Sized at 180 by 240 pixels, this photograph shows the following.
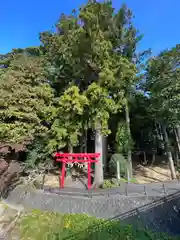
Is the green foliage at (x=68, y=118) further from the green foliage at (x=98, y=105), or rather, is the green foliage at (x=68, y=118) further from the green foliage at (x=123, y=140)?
the green foliage at (x=123, y=140)

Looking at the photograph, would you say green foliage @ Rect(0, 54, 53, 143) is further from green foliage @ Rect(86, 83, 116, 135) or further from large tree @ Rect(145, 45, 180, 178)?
large tree @ Rect(145, 45, 180, 178)

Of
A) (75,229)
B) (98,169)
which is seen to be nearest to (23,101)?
(98,169)

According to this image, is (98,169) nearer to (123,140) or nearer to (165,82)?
(123,140)

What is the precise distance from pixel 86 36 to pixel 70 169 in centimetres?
1080

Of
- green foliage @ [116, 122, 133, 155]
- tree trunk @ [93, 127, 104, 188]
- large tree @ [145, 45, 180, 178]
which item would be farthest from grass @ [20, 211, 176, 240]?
large tree @ [145, 45, 180, 178]

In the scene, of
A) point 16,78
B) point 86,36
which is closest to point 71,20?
point 86,36

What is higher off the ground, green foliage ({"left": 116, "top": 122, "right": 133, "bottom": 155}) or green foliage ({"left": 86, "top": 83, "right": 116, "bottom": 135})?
green foliage ({"left": 86, "top": 83, "right": 116, "bottom": 135})

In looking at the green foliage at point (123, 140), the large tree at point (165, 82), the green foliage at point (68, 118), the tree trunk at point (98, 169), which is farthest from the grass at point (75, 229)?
the large tree at point (165, 82)

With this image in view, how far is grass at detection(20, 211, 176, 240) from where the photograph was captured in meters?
6.03

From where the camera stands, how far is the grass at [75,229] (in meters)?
6.03

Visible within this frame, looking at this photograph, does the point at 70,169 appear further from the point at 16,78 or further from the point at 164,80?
the point at 164,80

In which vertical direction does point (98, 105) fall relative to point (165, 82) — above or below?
below

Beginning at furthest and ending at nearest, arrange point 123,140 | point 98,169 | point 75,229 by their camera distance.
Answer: point 123,140 → point 98,169 → point 75,229

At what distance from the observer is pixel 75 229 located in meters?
6.54
